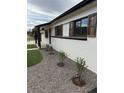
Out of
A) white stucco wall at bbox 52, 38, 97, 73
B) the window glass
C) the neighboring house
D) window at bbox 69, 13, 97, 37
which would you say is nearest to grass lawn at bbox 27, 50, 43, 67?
the neighboring house

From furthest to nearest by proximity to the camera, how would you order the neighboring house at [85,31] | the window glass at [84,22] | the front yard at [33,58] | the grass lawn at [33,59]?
the front yard at [33,58] → the grass lawn at [33,59] → the window glass at [84,22] → the neighboring house at [85,31]

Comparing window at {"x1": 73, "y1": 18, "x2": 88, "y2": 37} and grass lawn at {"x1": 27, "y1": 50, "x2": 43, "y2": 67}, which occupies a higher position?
window at {"x1": 73, "y1": 18, "x2": 88, "y2": 37}

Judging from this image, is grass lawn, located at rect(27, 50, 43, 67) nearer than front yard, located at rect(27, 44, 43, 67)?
Yes

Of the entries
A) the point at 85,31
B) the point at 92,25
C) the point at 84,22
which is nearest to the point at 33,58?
the point at 85,31

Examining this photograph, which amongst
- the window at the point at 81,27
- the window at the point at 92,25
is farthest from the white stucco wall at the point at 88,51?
the window at the point at 81,27

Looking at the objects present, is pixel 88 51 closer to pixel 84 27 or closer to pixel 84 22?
pixel 84 27

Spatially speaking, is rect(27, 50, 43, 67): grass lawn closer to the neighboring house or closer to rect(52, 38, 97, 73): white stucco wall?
the neighboring house

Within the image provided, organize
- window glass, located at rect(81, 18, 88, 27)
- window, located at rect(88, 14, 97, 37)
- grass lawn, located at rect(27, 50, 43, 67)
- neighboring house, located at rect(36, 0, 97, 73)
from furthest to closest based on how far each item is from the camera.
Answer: grass lawn, located at rect(27, 50, 43, 67) < window glass, located at rect(81, 18, 88, 27) < neighboring house, located at rect(36, 0, 97, 73) < window, located at rect(88, 14, 97, 37)

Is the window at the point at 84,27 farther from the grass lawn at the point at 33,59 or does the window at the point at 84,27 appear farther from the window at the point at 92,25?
the grass lawn at the point at 33,59

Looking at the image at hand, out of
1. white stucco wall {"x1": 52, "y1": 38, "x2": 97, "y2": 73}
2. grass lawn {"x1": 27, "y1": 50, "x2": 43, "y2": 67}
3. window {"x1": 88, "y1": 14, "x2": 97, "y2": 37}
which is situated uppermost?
window {"x1": 88, "y1": 14, "x2": 97, "y2": 37}
